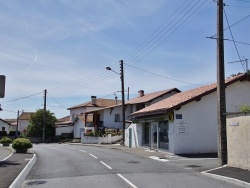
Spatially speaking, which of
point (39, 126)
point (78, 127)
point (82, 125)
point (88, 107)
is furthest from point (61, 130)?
point (82, 125)

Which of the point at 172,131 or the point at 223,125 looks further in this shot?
the point at 172,131

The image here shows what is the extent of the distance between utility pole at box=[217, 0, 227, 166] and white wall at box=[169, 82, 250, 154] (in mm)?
7496

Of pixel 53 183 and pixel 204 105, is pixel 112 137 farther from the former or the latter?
pixel 53 183

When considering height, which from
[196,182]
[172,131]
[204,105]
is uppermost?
[204,105]

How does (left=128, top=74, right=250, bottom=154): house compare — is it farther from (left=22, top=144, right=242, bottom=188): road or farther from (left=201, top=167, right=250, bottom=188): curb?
(left=201, top=167, right=250, bottom=188): curb

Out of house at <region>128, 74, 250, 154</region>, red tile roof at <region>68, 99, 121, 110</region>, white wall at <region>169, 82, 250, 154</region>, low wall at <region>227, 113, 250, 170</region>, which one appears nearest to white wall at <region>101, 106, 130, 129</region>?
red tile roof at <region>68, 99, 121, 110</region>

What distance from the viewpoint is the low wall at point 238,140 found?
50.1ft

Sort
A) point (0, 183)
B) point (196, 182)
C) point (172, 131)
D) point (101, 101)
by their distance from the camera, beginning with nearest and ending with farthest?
1. point (0, 183)
2. point (196, 182)
3. point (172, 131)
4. point (101, 101)

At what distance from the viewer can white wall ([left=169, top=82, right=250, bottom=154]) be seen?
24.4 metres

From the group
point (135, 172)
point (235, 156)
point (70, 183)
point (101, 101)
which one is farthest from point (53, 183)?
point (101, 101)

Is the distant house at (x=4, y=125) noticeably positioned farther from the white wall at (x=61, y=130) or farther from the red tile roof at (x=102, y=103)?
the white wall at (x=61, y=130)

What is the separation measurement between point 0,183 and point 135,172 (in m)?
5.73

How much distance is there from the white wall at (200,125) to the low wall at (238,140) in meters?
7.74

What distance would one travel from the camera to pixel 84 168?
16203 mm
